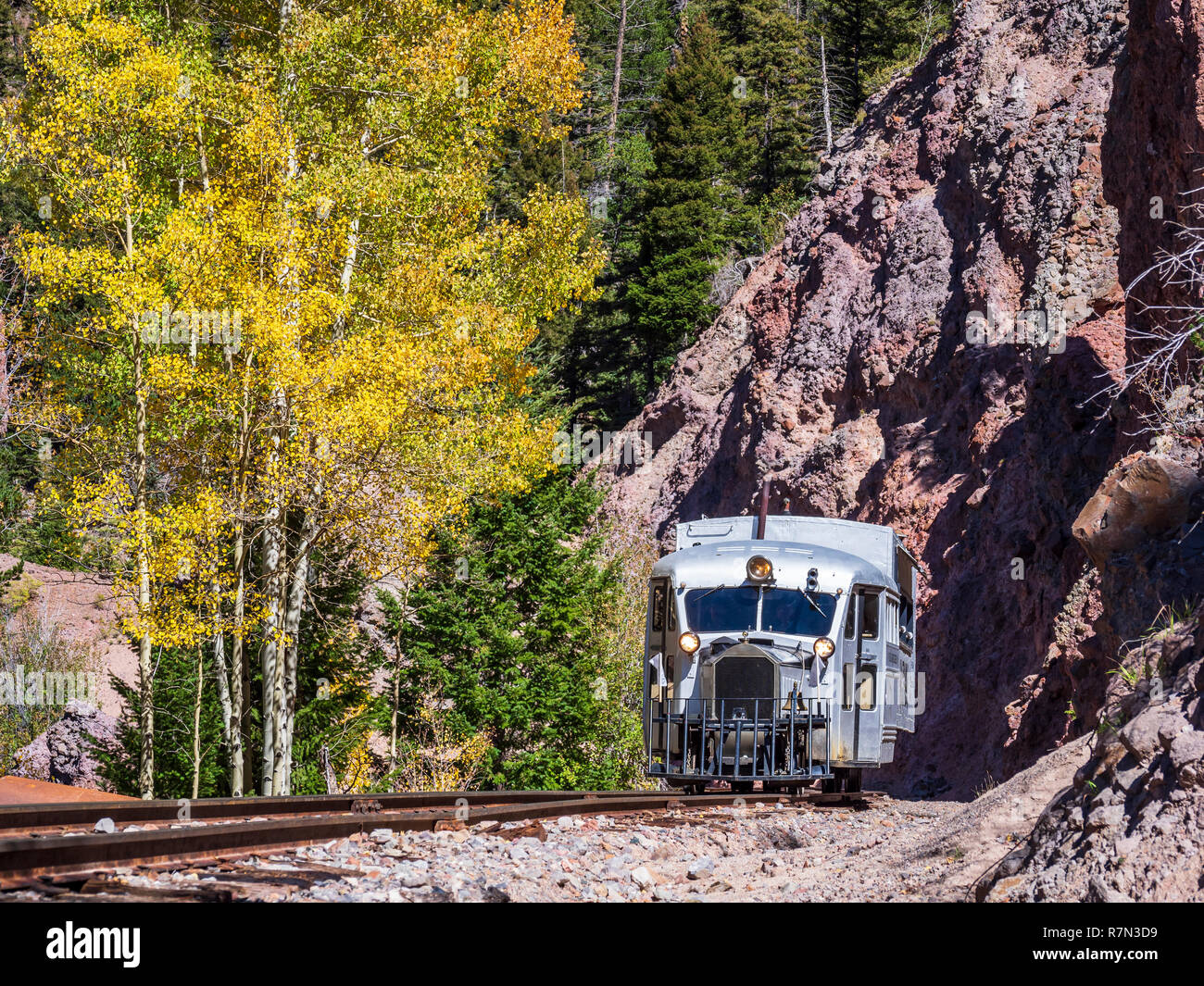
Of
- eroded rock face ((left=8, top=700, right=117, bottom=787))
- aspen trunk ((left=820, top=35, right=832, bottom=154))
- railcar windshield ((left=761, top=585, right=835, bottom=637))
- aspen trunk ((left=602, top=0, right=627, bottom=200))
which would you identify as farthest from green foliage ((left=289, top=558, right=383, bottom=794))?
aspen trunk ((left=602, top=0, right=627, bottom=200))

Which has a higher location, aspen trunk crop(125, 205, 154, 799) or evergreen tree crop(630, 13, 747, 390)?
evergreen tree crop(630, 13, 747, 390)

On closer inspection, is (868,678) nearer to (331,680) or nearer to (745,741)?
(745,741)

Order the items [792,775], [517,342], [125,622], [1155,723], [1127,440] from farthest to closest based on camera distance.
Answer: [517,342]
[1127,440]
[125,622]
[792,775]
[1155,723]

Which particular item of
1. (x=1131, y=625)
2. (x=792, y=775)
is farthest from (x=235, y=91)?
(x=1131, y=625)

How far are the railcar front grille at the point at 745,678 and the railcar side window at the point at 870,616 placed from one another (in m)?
1.49

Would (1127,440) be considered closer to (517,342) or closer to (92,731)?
(517,342)

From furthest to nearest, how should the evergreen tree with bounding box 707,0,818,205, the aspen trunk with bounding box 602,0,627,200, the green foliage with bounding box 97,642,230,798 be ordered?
the aspen trunk with bounding box 602,0,627,200
the evergreen tree with bounding box 707,0,818,205
the green foliage with bounding box 97,642,230,798

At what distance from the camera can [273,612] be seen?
16.9 m

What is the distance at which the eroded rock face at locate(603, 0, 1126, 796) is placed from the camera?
20516mm

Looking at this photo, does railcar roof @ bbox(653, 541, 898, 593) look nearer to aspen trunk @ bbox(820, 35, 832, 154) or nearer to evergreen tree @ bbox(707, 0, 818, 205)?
evergreen tree @ bbox(707, 0, 818, 205)

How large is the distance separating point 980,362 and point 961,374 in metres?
0.94

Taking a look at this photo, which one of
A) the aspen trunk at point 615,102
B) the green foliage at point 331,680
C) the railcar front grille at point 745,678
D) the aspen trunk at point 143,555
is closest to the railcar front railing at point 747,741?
the railcar front grille at point 745,678

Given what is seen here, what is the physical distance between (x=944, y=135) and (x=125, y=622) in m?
24.3

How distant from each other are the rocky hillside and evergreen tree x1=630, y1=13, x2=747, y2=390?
5276mm
